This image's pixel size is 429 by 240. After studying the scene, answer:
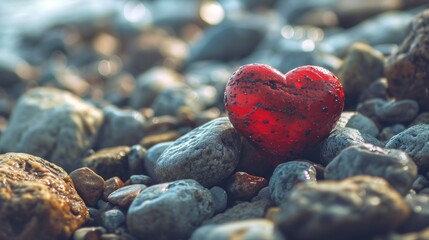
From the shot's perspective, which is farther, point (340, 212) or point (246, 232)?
point (246, 232)

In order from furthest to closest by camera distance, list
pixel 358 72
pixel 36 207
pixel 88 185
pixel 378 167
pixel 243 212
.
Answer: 1. pixel 358 72
2. pixel 88 185
3. pixel 243 212
4. pixel 36 207
5. pixel 378 167

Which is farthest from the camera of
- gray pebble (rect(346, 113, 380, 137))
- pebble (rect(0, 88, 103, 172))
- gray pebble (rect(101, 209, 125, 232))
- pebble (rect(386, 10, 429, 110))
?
pebble (rect(0, 88, 103, 172))

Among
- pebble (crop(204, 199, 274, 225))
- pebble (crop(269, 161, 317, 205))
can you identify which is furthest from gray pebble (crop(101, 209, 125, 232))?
pebble (crop(269, 161, 317, 205))

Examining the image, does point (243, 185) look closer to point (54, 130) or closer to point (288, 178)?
point (288, 178)

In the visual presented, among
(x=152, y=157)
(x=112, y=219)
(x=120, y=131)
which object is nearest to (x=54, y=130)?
(x=120, y=131)

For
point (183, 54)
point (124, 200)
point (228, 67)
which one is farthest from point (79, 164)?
point (183, 54)

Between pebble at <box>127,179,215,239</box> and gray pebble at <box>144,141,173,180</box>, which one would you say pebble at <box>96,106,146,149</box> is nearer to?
gray pebble at <box>144,141,173,180</box>

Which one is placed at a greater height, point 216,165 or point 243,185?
point 216,165

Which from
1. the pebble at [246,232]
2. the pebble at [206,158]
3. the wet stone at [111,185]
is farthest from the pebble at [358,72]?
the pebble at [246,232]
